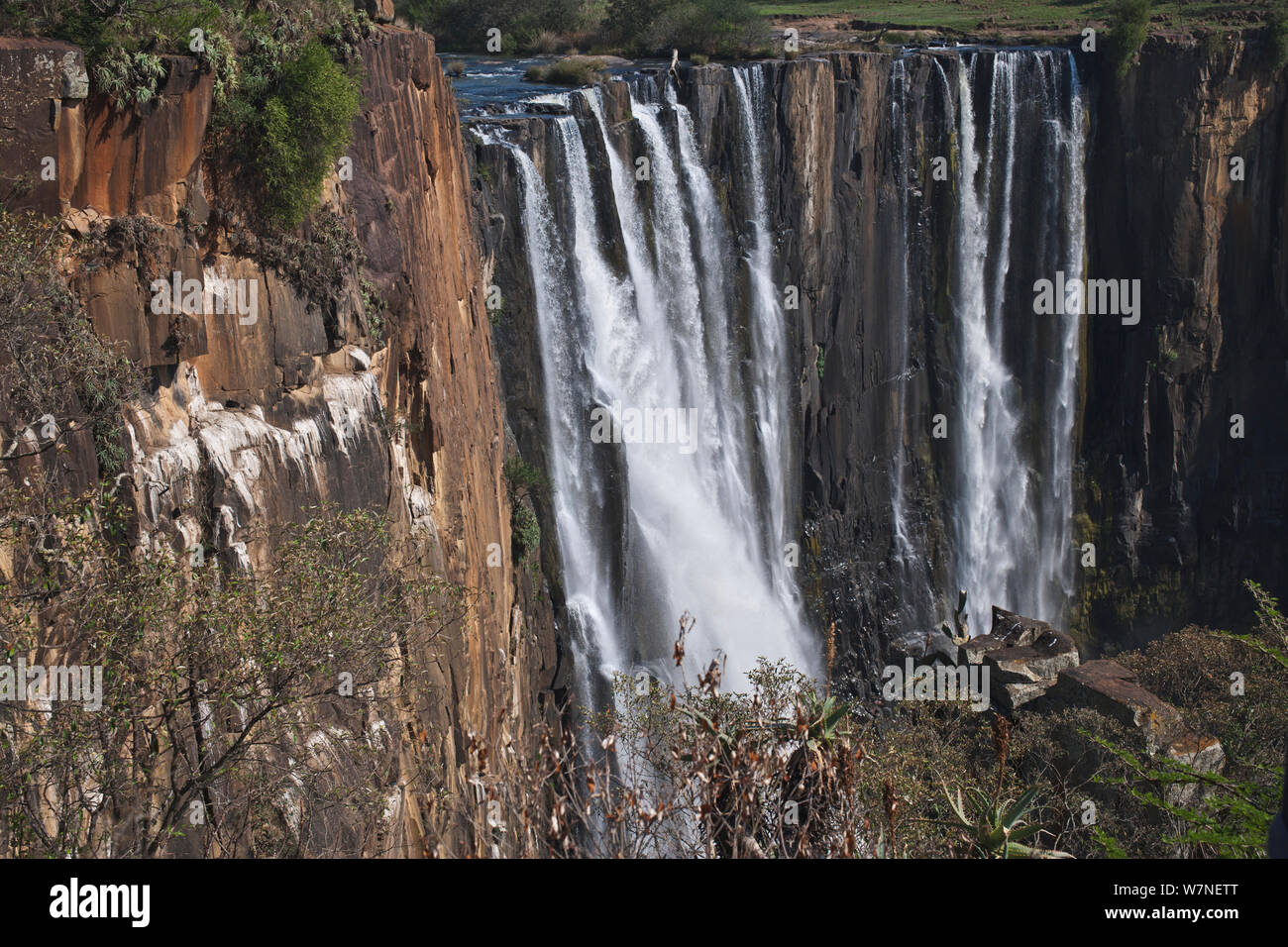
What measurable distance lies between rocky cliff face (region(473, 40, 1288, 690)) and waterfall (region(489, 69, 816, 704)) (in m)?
1.18

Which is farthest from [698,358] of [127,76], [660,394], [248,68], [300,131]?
[127,76]

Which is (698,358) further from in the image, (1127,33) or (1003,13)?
(1003,13)

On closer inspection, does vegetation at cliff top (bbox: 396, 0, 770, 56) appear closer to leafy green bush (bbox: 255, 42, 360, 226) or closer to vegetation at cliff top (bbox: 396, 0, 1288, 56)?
vegetation at cliff top (bbox: 396, 0, 1288, 56)

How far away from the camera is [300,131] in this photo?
11133 millimetres

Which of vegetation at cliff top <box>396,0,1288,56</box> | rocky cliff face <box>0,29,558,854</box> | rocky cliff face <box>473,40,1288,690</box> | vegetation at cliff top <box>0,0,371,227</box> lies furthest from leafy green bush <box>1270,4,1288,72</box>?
vegetation at cliff top <box>0,0,371,227</box>

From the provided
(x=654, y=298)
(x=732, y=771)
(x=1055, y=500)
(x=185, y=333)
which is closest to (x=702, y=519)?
(x=654, y=298)

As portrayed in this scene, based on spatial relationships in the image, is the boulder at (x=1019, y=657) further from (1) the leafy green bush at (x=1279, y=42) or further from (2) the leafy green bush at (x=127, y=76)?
(2) the leafy green bush at (x=127, y=76)

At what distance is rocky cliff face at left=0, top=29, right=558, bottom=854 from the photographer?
8852 millimetres

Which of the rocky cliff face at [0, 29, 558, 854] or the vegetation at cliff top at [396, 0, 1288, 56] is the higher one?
the vegetation at cliff top at [396, 0, 1288, 56]

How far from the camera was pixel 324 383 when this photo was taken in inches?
476

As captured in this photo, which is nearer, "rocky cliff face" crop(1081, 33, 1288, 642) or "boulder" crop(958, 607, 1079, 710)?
"boulder" crop(958, 607, 1079, 710)

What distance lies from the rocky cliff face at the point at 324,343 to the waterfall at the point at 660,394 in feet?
11.1

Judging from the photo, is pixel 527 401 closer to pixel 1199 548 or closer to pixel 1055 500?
pixel 1055 500
